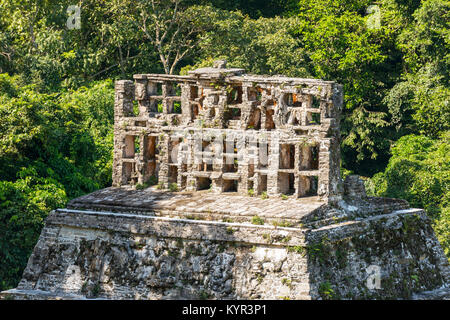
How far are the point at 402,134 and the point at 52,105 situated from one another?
46.3 feet

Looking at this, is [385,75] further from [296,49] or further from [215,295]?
[215,295]

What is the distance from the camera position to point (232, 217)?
27703 mm

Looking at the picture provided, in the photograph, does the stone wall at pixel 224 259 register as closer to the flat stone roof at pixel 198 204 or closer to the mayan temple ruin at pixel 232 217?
the mayan temple ruin at pixel 232 217

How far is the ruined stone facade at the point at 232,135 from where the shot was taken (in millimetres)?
28531

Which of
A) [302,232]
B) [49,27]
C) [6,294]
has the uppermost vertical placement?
[49,27]

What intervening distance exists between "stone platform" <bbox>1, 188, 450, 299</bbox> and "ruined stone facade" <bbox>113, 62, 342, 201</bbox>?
1.98 feet

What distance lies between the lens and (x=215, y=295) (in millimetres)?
27297

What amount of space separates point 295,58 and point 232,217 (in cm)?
1639

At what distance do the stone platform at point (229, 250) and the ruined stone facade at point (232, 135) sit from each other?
23.8 inches

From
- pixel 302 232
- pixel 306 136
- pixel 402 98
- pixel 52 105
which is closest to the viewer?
pixel 302 232

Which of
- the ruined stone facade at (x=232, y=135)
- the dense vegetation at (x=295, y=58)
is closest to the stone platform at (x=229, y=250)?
the ruined stone facade at (x=232, y=135)

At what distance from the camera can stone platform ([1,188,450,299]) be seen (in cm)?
2684

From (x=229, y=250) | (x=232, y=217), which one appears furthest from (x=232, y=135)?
(x=229, y=250)

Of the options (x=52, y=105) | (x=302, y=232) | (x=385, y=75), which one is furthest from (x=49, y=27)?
(x=302, y=232)
